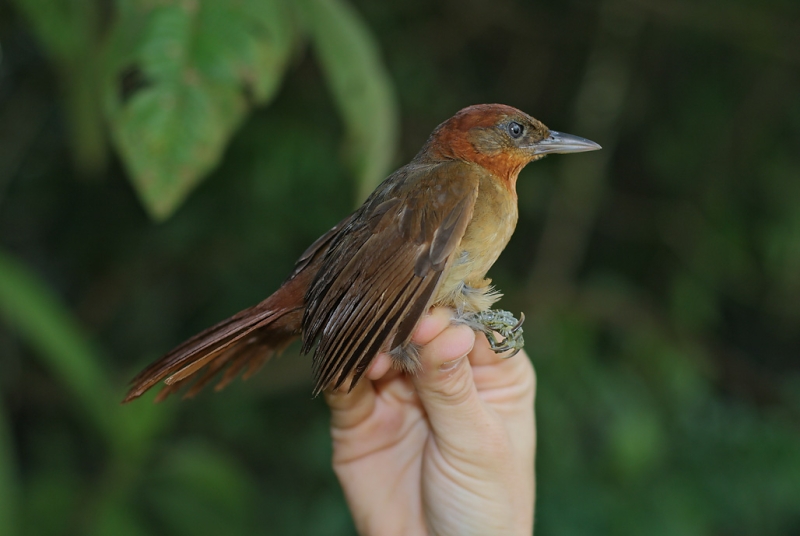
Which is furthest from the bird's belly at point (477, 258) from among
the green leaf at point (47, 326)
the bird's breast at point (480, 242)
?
the green leaf at point (47, 326)

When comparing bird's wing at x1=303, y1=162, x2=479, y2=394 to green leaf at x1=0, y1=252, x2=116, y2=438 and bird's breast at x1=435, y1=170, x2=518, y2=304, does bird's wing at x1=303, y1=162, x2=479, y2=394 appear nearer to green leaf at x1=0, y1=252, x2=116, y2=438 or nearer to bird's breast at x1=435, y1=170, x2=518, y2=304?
bird's breast at x1=435, y1=170, x2=518, y2=304

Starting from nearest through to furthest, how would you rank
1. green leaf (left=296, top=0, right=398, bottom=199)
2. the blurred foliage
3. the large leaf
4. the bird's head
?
1. the large leaf
2. green leaf (left=296, top=0, right=398, bottom=199)
3. the bird's head
4. the blurred foliage

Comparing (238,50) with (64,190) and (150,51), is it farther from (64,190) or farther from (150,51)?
(64,190)

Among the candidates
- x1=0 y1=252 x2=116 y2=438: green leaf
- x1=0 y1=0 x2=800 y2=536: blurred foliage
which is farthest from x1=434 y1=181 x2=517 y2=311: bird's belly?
x1=0 y1=0 x2=800 y2=536: blurred foliage

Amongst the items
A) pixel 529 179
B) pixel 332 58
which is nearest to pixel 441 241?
pixel 332 58

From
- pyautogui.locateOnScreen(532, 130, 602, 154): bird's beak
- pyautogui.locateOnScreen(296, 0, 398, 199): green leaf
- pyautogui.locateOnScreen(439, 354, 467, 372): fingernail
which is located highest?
pyautogui.locateOnScreen(296, 0, 398, 199): green leaf

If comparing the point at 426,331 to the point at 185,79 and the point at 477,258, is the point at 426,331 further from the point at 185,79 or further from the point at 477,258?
the point at 185,79

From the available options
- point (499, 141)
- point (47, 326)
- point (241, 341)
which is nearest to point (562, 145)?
point (499, 141)
